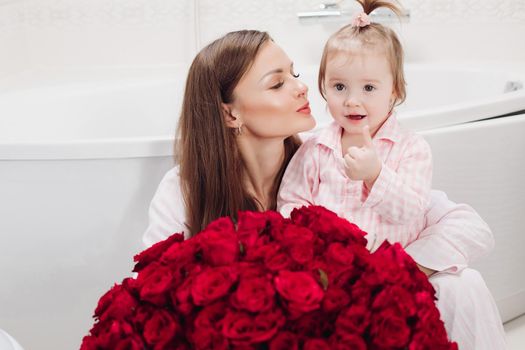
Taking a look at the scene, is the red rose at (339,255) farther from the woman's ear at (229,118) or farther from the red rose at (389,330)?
the woman's ear at (229,118)

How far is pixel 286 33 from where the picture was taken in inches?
107

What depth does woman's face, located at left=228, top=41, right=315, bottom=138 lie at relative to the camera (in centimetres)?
130

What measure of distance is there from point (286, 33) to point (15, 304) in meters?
1.58

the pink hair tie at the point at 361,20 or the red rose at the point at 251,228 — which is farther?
the pink hair tie at the point at 361,20

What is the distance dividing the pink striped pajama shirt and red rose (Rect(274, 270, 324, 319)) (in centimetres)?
43

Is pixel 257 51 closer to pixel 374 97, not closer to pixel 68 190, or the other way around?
pixel 374 97

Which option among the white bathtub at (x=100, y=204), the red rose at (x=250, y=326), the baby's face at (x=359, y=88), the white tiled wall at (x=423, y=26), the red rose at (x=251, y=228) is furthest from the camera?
the white tiled wall at (x=423, y=26)

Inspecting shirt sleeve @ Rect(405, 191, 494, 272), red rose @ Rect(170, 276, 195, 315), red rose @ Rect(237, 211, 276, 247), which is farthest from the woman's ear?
red rose @ Rect(170, 276, 195, 315)

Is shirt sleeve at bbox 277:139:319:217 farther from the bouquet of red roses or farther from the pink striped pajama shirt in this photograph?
the bouquet of red roses

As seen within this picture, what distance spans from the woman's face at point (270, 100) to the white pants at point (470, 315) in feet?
1.28

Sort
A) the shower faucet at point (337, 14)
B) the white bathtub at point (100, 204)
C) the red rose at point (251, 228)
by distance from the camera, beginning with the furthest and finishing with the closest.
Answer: the shower faucet at point (337, 14)
the white bathtub at point (100, 204)
the red rose at point (251, 228)

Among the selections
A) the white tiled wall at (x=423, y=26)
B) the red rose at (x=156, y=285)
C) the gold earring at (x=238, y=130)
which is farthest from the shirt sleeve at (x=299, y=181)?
the white tiled wall at (x=423, y=26)

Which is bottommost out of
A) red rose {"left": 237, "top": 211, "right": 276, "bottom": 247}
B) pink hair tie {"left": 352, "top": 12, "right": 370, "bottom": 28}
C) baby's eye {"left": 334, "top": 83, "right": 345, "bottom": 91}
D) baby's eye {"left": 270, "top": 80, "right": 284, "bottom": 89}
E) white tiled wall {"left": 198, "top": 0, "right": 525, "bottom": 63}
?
white tiled wall {"left": 198, "top": 0, "right": 525, "bottom": 63}

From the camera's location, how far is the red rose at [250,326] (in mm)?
707
